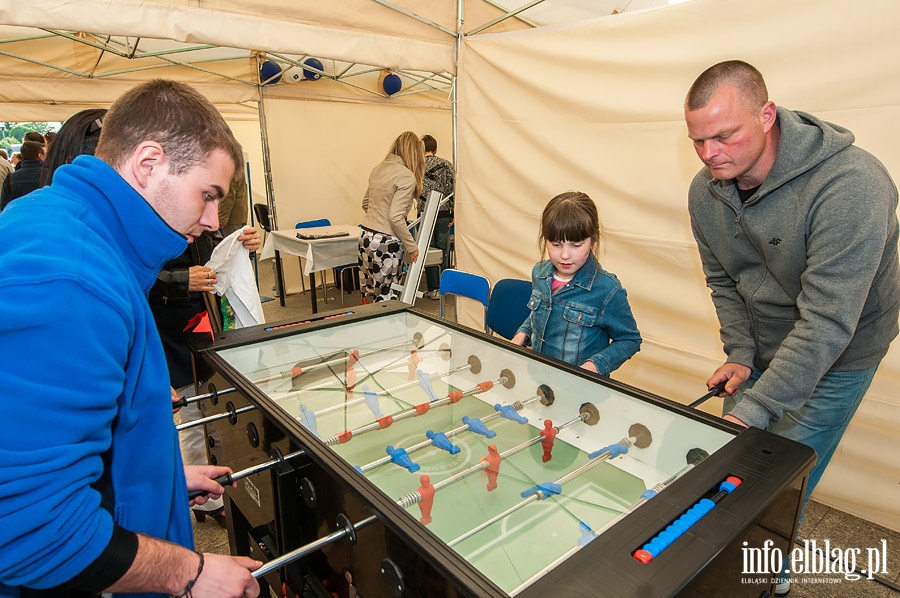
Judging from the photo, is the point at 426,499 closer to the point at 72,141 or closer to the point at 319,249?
the point at 72,141

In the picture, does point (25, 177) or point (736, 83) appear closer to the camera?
point (736, 83)

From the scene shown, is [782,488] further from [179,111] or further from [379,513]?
[179,111]

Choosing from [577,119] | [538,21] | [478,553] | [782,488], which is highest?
[538,21]

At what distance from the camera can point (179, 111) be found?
797mm

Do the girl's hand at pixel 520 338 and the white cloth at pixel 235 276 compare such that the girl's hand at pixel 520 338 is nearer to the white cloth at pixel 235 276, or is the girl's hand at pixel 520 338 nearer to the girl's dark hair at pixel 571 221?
the girl's dark hair at pixel 571 221

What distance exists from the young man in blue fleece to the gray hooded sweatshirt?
1.15 metres

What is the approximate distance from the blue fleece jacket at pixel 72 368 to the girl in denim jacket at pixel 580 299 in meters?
1.27

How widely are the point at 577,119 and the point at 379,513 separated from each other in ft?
8.67

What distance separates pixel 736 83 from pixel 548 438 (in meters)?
0.98

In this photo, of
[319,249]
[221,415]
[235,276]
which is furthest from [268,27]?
[319,249]

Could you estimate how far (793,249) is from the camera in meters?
1.31

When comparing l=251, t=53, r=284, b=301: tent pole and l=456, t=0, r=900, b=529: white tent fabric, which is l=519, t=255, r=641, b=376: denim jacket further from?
l=251, t=53, r=284, b=301: tent pole

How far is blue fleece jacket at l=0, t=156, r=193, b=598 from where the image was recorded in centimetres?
59

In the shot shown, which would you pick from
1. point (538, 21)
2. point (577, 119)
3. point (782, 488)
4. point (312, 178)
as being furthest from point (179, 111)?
point (312, 178)
